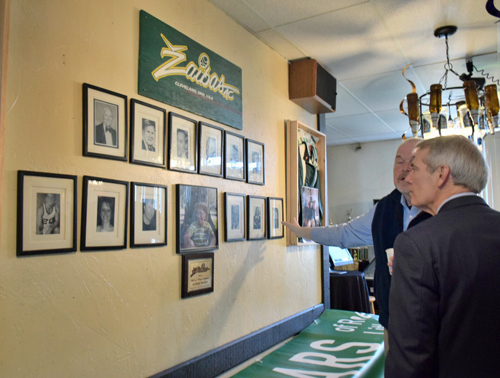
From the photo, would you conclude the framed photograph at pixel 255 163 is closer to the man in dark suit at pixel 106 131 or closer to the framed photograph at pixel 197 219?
the framed photograph at pixel 197 219

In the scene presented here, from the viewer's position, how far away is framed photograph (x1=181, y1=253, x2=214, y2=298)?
7.38ft

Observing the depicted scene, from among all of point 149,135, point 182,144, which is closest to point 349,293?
point 182,144

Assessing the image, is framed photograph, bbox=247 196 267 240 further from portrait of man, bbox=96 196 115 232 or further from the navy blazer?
the navy blazer

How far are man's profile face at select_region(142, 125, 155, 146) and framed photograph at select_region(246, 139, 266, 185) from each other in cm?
95

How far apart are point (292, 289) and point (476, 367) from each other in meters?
2.40

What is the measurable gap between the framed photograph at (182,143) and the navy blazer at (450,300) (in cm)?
140

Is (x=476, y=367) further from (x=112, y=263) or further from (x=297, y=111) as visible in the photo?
(x=297, y=111)

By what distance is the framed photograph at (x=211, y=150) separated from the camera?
244 cm

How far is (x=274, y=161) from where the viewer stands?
130 inches

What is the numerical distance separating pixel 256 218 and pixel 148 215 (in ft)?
3.57

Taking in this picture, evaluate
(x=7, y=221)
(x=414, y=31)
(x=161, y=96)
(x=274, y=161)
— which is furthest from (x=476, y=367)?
(x=414, y=31)

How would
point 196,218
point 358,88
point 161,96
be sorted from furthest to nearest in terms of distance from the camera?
point 358,88 → point 196,218 → point 161,96

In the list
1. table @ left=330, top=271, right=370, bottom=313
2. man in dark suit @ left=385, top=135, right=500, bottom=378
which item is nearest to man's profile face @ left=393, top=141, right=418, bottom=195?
man in dark suit @ left=385, top=135, right=500, bottom=378

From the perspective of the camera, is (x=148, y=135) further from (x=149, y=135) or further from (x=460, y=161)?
(x=460, y=161)
